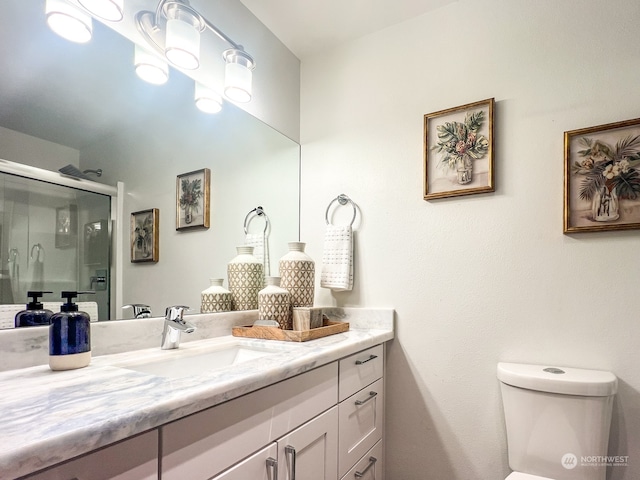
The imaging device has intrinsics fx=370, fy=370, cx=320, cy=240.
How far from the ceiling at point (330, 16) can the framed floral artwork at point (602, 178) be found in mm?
862

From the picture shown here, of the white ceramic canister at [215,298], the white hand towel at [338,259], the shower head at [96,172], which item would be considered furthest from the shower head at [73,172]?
the white hand towel at [338,259]

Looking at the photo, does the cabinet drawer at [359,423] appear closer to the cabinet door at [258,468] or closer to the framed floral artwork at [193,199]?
the cabinet door at [258,468]

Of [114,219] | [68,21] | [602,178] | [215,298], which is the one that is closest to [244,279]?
[215,298]

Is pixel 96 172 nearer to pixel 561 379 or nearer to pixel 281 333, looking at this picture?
pixel 281 333

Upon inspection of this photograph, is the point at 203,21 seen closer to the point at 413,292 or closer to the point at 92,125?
the point at 92,125

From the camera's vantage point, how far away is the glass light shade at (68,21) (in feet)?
3.33

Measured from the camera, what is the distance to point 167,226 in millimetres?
1363

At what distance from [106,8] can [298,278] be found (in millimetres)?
1124

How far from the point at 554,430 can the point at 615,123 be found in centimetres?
106

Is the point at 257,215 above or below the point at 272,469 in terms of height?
above

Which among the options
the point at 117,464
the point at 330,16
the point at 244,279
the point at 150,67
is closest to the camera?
the point at 117,464

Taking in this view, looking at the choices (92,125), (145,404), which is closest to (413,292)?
(145,404)

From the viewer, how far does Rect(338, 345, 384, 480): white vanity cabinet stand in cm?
124

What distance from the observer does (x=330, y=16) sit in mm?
1729
